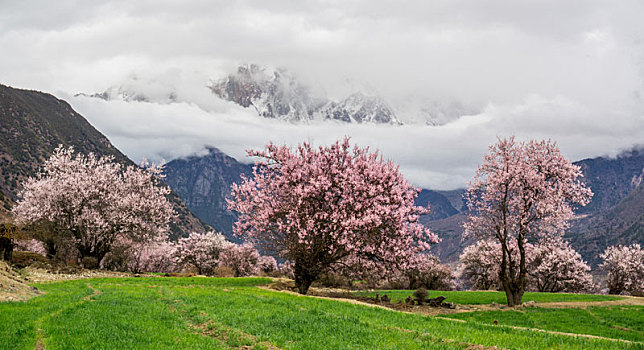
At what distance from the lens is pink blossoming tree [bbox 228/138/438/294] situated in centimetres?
2955

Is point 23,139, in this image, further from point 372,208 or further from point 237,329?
point 237,329

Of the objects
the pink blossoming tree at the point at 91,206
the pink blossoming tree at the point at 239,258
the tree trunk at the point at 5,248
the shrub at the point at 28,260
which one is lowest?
the pink blossoming tree at the point at 239,258

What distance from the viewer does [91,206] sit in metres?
47.7

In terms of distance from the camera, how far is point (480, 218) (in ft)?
106

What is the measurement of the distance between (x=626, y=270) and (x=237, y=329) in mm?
74529

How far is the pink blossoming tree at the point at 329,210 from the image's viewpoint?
29.5m

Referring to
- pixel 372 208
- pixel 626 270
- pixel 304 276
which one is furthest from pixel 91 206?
pixel 626 270

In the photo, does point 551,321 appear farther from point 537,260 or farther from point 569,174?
point 537,260

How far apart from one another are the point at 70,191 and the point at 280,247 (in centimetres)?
2698

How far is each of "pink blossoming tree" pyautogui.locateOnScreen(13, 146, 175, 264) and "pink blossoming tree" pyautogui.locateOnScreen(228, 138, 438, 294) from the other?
21776 mm

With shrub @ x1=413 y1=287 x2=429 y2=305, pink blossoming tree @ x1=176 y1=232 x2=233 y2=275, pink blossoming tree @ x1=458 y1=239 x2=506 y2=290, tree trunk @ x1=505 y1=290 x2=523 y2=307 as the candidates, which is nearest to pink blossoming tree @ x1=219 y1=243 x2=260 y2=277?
pink blossoming tree @ x1=176 y1=232 x2=233 y2=275

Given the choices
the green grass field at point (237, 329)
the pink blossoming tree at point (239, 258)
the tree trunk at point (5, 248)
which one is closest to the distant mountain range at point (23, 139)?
the pink blossoming tree at point (239, 258)

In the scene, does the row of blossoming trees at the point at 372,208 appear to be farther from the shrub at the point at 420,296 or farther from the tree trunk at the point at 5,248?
the tree trunk at the point at 5,248

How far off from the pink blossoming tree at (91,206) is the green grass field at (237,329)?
101 feet
